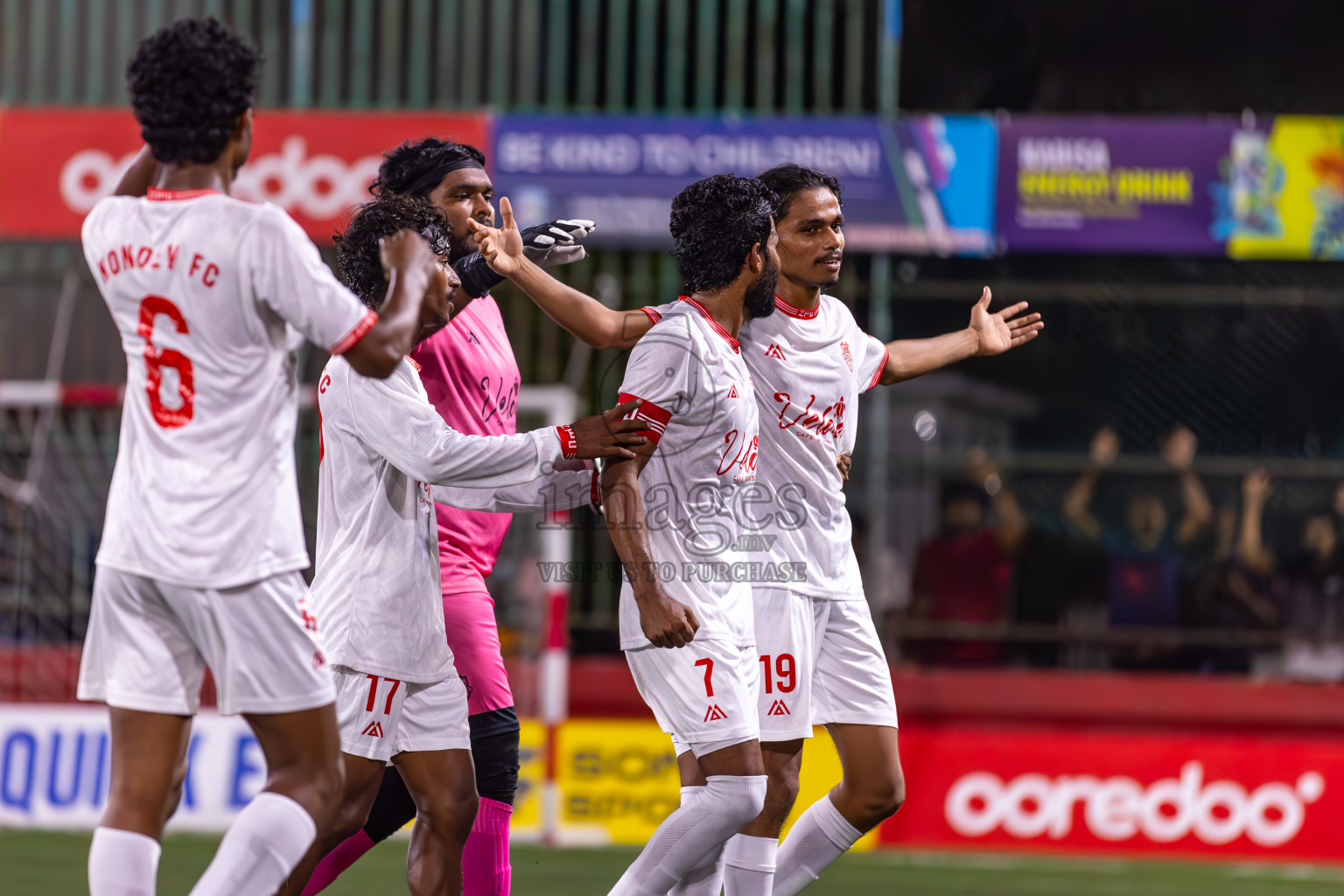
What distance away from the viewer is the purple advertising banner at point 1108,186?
32.2 ft

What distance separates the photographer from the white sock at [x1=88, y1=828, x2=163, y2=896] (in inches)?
132

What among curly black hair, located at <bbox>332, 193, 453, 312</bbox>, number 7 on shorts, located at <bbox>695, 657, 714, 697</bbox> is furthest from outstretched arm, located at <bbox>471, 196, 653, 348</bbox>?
number 7 on shorts, located at <bbox>695, 657, 714, 697</bbox>

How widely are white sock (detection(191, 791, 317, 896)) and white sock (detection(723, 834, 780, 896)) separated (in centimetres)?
159

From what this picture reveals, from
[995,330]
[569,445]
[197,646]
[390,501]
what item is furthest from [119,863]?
[995,330]

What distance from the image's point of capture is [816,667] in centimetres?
497

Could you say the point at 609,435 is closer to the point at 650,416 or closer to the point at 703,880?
the point at 650,416

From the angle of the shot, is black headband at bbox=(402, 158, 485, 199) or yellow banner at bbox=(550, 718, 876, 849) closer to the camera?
black headband at bbox=(402, 158, 485, 199)

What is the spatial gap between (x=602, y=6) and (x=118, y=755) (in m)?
8.35

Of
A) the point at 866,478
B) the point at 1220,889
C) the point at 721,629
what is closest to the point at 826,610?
the point at 721,629

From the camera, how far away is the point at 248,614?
11.2ft

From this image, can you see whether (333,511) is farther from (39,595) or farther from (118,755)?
(39,595)

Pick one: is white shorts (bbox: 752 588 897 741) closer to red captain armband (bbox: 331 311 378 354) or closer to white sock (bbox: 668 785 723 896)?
white sock (bbox: 668 785 723 896)

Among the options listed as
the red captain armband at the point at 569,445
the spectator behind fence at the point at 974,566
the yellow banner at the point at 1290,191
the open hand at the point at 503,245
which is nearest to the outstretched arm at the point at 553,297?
the open hand at the point at 503,245

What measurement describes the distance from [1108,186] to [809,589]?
586 centimetres
